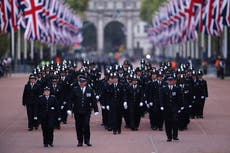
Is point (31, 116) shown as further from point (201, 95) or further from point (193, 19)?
point (193, 19)

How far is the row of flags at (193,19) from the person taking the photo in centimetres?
5284

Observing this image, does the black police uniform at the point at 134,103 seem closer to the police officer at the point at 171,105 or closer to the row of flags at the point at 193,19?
the police officer at the point at 171,105

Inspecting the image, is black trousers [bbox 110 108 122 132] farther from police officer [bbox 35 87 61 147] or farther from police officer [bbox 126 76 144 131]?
police officer [bbox 35 87 61 147]

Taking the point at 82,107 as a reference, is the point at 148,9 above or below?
above

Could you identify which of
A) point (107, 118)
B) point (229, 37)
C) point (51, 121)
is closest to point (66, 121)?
point (107, 118)

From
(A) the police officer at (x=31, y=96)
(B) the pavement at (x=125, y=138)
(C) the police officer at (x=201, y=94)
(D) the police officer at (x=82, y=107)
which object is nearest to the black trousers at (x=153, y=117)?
(B) the pavement at (x=125, y=138)

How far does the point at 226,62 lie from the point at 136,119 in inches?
1518

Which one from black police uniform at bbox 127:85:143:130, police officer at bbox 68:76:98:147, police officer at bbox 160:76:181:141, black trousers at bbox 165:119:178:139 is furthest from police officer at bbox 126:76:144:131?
police officer at bbox 68:76:98:147

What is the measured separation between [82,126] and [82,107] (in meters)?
0.47

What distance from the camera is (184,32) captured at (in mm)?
71938

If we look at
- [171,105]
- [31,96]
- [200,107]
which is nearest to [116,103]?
[31,96]

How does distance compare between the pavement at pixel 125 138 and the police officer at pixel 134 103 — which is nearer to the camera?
the pavement at pixel 125 138

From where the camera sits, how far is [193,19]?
64000 millimetres

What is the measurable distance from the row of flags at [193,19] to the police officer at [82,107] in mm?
29670
